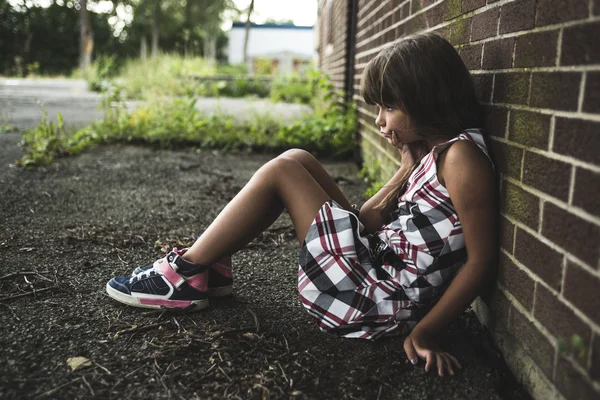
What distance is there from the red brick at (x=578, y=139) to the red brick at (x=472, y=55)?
71cm

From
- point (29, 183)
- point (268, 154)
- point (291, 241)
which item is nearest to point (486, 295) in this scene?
point (291, 241)

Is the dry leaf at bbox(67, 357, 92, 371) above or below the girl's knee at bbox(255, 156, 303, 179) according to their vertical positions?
below

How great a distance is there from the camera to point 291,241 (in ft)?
9.82

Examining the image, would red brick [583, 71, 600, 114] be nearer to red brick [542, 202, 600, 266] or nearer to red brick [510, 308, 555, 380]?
red brick [542, 202, 600, 266]

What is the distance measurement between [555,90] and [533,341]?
26.8 inches

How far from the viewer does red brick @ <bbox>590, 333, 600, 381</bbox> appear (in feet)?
3.61

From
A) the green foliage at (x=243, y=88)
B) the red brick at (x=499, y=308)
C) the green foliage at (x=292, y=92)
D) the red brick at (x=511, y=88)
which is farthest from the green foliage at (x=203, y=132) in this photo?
the green foliage at (x=243, y=88)

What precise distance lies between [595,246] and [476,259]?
521mm

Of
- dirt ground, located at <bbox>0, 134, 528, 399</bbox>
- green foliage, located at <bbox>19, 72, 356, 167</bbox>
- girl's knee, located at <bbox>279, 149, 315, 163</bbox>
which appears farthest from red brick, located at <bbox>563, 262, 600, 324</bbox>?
green foliage, located at <bbox>19, 72, 356, 167</bbox>

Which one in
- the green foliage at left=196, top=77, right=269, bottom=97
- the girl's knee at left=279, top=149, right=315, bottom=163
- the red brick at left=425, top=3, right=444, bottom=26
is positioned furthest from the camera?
the green foliage at left=196, top=77, right=269, bottom=97

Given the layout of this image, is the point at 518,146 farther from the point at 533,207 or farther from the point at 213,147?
the point at 213,147

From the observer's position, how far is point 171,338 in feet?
5.97

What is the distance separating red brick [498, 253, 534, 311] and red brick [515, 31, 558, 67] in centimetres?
59

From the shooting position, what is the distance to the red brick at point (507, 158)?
1.57 m
